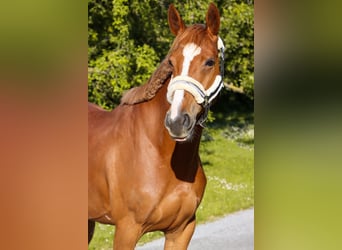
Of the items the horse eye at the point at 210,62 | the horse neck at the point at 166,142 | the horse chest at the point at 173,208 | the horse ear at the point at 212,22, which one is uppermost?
the horse ear at the point at 212,22

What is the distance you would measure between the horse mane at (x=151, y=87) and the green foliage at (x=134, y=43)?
224 millimetres

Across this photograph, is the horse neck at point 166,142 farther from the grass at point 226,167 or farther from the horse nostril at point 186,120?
the grass at point 226,167

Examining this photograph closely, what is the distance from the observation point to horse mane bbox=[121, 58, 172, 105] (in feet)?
8.11

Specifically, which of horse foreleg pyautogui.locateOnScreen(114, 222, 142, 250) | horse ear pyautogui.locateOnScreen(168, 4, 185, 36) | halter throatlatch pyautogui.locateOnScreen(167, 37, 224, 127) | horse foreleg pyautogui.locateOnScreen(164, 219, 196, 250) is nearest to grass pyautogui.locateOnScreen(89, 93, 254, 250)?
horse foreleg pyautogui.locateOnScreen(164, 219, 196, 250)

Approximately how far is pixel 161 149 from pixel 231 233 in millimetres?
660

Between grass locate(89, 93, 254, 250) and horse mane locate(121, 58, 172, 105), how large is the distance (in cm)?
46

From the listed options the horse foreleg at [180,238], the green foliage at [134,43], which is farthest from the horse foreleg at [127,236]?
the green foliage at [134,43]

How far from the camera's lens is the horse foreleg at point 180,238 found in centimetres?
264

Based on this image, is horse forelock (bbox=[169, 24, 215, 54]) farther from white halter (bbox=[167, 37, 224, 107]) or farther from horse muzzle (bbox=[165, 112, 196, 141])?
horse muzzle (bbox=[165, 112, 196, 141])
